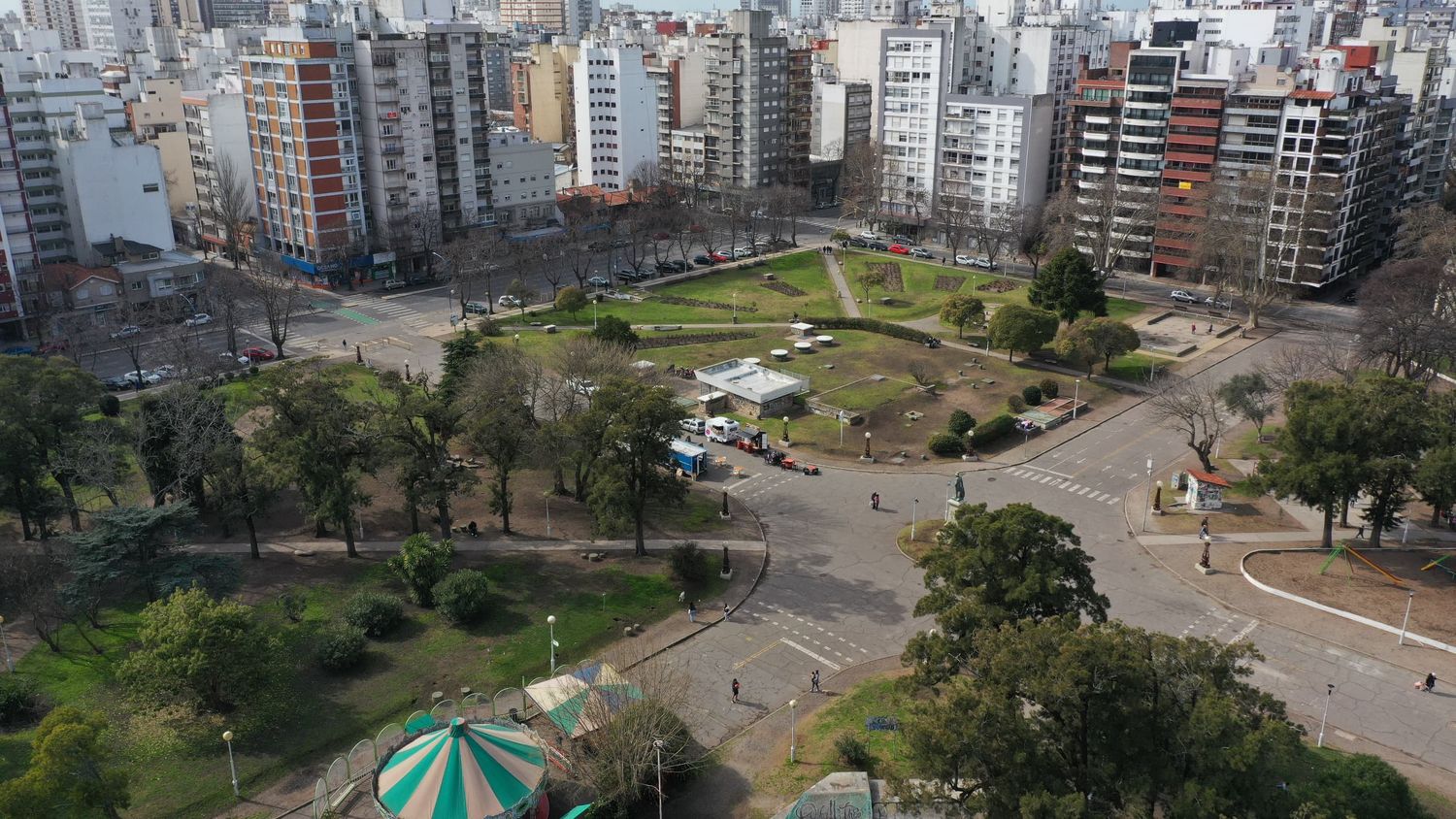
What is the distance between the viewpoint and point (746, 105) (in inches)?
6250

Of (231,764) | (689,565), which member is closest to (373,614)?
(231,764)

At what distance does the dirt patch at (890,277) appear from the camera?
4715 inches

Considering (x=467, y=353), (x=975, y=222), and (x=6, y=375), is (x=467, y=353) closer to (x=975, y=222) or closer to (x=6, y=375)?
(x=6, y=375)

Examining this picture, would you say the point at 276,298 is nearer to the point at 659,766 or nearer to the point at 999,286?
the point at 659,766

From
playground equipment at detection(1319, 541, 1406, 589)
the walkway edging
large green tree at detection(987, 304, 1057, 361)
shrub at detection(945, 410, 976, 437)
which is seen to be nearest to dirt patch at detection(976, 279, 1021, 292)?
large green tree at detection(987, 304, 1057, 361)

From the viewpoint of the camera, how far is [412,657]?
170 feet

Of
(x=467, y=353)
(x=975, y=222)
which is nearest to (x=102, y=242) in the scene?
(x=467, y=353)

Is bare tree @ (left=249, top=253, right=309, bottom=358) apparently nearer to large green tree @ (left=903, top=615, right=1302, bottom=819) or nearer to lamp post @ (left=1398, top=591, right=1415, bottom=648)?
large green tree @ (left=903, top=615, right=1302, bottom=819)

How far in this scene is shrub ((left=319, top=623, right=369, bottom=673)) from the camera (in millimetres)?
50281

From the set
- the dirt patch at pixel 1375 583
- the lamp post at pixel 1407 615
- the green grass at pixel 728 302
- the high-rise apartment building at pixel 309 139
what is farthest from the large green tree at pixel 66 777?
the high-rise apartment building at pixel 309 139

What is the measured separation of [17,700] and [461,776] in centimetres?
2256

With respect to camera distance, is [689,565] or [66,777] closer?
[66,777]

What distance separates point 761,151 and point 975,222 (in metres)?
45.4

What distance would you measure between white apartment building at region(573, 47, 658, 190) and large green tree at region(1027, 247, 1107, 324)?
79845 millimetres
